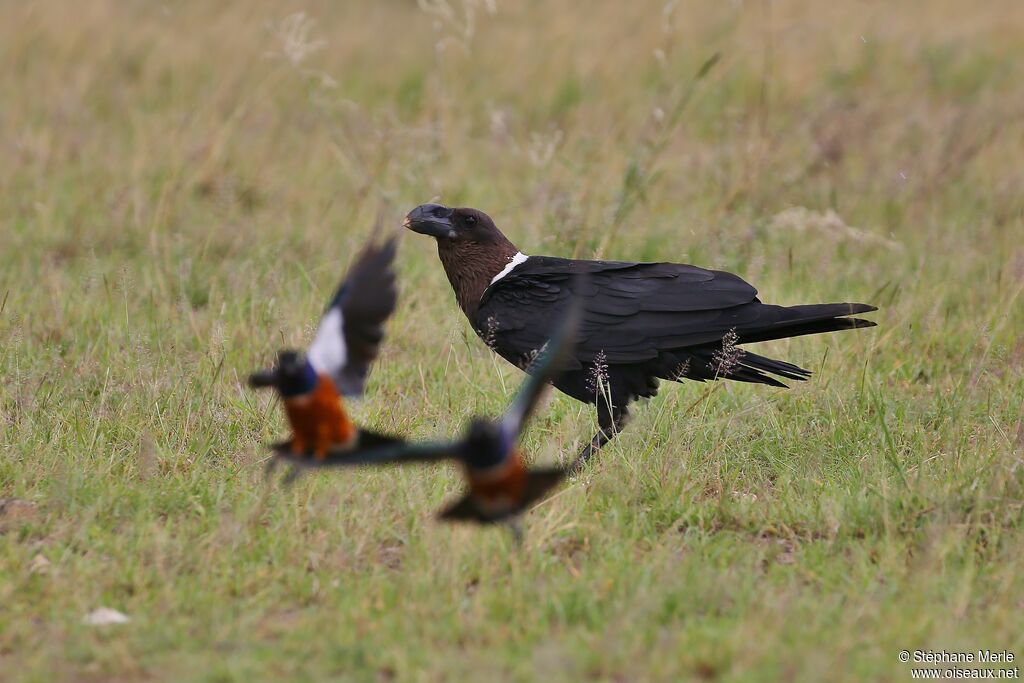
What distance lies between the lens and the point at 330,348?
10.3ft

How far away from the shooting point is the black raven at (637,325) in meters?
4.16

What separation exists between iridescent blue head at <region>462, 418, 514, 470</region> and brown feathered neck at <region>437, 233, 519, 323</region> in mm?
1858

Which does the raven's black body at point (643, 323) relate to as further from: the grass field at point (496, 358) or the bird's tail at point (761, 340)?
the grass field at point (496, 358)

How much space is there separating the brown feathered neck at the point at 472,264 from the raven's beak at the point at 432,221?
47 millimetres

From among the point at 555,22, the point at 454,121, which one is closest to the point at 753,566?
the point at 454,121

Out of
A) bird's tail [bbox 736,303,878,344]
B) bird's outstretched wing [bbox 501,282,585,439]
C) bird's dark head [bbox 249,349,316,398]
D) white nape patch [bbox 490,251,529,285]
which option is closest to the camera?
bird's outstretched wing [bbox 501,282,585,439]

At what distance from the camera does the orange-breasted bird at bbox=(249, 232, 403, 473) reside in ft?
9.68

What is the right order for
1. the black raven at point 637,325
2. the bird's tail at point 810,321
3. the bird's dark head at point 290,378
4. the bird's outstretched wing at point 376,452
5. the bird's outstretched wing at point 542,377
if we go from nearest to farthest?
the bird's outstretched wing at point 542,377
the bird's outstretched wing at point 376,452
the bird's dark head at point 290,378
the bird's tail at point 810,321
the black raven at point 637,325

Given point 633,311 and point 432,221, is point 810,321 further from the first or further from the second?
point 432,221

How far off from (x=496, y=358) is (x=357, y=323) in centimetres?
202

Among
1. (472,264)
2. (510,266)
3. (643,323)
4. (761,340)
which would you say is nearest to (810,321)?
(761,340)

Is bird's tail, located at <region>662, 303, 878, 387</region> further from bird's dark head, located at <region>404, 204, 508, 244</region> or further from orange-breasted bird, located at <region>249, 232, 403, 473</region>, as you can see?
orange-breasted bird, located at <region>249, 232, 403, 473</region>

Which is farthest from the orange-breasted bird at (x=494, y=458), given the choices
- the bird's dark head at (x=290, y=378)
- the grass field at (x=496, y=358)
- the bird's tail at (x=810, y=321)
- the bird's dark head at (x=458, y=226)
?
the bird's dark head at (x=458, y=226)

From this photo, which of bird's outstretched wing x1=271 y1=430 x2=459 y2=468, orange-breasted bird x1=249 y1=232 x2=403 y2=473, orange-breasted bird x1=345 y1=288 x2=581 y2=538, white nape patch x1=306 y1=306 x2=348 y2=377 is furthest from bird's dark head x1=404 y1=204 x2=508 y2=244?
orange-breasted bird x1=345 y1=288 x2=581 y2=538
